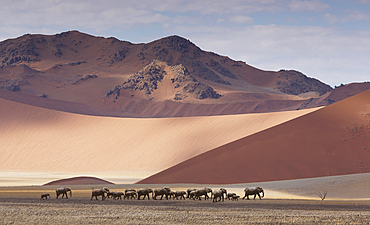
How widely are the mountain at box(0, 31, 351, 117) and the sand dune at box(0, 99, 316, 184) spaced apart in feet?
71.4

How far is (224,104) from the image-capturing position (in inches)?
3839

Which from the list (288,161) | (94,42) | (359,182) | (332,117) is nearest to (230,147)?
(288,161)

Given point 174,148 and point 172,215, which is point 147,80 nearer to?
point 174,148

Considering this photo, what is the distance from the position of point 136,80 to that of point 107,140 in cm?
5523

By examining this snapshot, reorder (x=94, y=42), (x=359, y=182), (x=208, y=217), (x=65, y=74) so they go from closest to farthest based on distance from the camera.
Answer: (x=208, y=217) < (x=359, y=182) < (x=65, y=74) < (x=94, y=42)

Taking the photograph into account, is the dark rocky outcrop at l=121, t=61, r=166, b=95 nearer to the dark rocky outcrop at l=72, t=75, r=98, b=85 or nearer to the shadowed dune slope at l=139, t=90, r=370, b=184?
the dark rocky outcrop at l=72, t=75, r=98, b=85

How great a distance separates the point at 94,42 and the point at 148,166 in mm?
132341

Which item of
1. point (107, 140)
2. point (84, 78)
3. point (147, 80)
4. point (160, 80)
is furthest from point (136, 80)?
point (107, 140)

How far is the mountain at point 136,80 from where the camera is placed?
97.5 meters

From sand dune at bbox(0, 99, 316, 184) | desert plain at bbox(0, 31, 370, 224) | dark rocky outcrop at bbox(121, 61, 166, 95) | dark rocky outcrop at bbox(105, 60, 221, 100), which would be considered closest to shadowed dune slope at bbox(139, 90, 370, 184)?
desert plain at bbox(0, 31, 370, 224)

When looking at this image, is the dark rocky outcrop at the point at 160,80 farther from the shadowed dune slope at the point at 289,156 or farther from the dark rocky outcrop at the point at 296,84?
the shadowed dune slope at the point at 289,156

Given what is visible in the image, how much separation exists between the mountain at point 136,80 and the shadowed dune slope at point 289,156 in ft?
171

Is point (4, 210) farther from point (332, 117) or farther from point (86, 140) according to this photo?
point (86, 140)

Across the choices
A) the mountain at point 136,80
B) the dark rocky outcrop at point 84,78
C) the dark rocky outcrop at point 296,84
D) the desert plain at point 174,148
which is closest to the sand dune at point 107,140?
the desert plain at point 174,148
